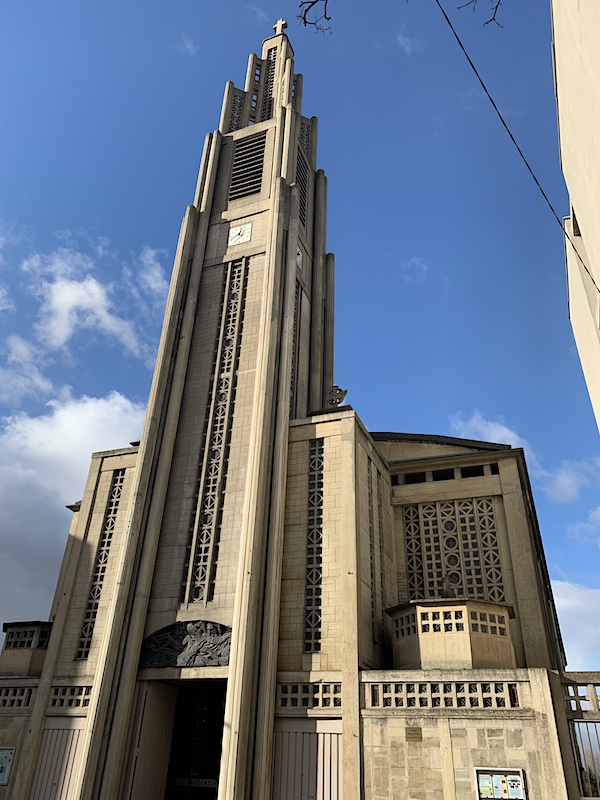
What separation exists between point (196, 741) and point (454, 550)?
34.1 ft

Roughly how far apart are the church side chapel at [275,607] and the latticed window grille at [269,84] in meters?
9.06

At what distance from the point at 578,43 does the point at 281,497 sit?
14627 mm

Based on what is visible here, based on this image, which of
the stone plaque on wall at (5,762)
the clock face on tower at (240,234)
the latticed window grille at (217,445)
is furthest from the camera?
the clock face on tower at (240,234)

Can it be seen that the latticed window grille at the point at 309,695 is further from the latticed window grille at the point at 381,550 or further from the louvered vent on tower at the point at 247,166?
the louvered vent on tower at the point at 247,166

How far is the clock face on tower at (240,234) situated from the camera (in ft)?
83.8

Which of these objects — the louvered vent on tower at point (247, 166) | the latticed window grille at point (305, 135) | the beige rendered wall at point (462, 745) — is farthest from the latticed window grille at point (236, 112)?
the beige rendered wall at point (462, 745)

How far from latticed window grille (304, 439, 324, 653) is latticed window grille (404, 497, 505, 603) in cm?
458

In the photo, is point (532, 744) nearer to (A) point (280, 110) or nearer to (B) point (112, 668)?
(B) point (112, 668)

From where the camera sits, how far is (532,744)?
44.7 ft

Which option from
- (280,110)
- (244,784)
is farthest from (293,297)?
(244,784)

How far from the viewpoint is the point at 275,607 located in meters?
17.2

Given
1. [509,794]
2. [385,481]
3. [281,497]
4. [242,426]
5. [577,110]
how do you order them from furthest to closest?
[385,481], [242,426], [281,497], [509,794], [577,110]

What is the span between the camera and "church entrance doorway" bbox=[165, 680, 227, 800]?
1798 centimetres

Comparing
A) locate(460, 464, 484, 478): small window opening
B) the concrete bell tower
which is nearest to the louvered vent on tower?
the concrete bell tower
